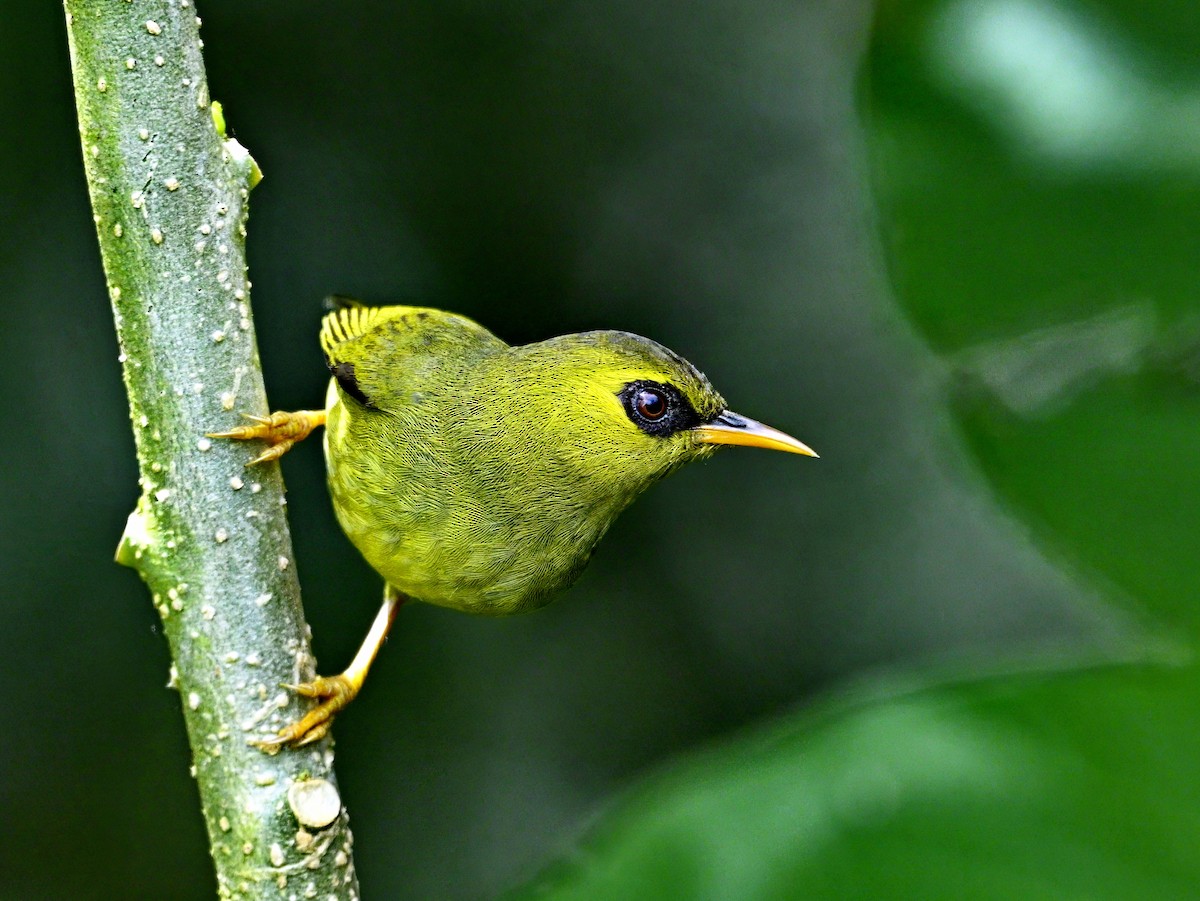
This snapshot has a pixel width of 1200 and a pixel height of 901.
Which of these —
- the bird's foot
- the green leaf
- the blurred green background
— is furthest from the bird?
the green leaf

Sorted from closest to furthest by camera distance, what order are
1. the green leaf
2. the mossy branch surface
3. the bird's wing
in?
1. the green leaf
2. the mossy branch surface
3. the bird's wing

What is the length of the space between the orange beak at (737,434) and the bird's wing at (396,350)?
A: 67cm

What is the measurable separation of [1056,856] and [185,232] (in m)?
1.82

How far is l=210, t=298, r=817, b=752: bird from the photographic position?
10.1 ft

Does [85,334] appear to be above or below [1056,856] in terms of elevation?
below

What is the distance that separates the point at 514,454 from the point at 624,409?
0.29 meters

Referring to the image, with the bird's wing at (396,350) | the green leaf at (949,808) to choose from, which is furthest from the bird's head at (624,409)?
the green leaf at (949,808)

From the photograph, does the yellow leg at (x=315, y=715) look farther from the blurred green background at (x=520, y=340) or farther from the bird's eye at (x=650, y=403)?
the bird's eye at (x=650, y=403)

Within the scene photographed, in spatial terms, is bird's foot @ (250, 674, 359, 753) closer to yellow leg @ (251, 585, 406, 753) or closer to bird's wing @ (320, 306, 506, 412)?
yellow leg @ (251, 585, 406, 753)

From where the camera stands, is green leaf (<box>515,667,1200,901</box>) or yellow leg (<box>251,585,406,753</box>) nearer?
green leaf (<box>515,667,1200,901</box>)

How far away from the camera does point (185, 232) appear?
2.36 metres

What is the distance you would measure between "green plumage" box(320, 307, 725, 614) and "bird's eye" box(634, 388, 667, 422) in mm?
22

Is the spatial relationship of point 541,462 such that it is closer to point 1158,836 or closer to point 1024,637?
point 1158,836

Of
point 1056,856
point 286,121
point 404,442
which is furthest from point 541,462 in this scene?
point 286,121
